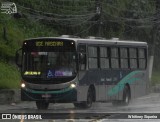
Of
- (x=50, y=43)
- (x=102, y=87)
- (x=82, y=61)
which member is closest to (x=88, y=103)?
(x=102, y=87)

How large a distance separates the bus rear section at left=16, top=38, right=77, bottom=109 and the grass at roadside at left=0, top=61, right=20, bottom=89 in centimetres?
563

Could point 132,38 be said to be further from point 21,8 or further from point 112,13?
point 21,8

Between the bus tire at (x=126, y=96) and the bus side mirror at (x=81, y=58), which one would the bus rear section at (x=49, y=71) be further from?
the bus tire at (x=126, y=96)

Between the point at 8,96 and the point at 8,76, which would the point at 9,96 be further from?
the point at 8,76

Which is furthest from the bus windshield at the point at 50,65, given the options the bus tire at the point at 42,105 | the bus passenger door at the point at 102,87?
the bus passenger door at the point at 102,87

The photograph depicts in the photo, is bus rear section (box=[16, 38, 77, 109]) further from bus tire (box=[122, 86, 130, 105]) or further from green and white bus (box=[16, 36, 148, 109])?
bus tire (box=[122, 86, 130, 105])

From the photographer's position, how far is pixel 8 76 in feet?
111

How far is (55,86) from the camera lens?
82.9 ft

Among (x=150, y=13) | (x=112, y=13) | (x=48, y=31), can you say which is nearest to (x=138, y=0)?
(x=150, y=13)

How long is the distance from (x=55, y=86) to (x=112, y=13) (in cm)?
3044

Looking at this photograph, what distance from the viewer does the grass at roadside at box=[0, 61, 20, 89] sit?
31.8 meters

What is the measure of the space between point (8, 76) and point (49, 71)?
29.1 ft

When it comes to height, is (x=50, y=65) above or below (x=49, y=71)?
above

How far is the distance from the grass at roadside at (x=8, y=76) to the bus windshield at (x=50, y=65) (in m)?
5.68
